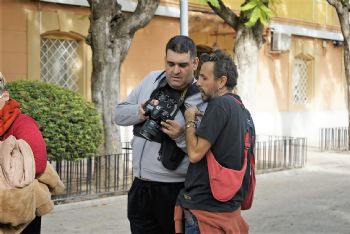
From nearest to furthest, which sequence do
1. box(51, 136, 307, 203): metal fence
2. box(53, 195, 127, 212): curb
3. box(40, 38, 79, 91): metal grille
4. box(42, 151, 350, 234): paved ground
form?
box(42, 151, 350, 234): paved ground → box(53, 195, 127, 212): curb → box(51, 136, 307, 203): metal fence → box(40, 38, 79, 91): metal grille

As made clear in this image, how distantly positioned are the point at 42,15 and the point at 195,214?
10725mm

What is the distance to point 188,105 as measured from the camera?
4180 millimetres

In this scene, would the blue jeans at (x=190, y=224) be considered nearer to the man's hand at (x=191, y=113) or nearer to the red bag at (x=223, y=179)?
the red bag at (x=223, y=179)

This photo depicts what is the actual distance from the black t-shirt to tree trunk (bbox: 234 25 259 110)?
9.04m

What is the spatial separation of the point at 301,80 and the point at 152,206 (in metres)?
18.4

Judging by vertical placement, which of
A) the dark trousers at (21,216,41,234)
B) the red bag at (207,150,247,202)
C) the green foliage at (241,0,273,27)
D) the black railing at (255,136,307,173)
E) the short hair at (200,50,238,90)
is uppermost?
the green foliage at (241,0,273,27)

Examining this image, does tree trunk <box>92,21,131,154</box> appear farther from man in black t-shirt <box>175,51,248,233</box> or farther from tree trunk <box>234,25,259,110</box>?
man in black t-shirt <box>175,51,248,233</box>

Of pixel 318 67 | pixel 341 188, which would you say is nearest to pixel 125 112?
pixel 341 188

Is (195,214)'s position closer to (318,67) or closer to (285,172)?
(285,172)

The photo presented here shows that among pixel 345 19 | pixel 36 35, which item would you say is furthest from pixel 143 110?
pixel 345 19

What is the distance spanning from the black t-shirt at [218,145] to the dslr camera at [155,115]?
9.4 inches

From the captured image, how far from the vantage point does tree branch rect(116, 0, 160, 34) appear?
34.2 feet

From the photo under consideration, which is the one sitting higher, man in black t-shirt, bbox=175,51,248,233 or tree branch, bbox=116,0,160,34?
tree branch, bbox=116,0,160,34

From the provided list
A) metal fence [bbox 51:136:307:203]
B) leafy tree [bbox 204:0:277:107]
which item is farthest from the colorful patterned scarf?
leafy tree [bbox 204:0:277:107]
